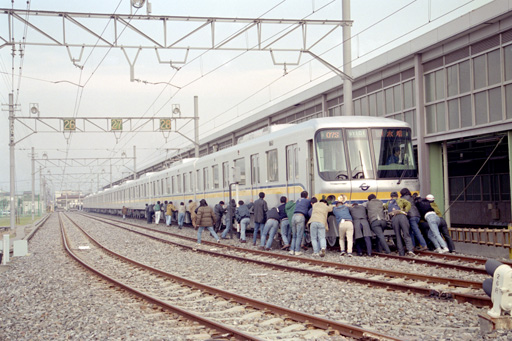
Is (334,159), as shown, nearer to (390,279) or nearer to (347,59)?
(347,59)

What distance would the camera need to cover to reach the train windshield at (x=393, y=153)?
15383 millimetres

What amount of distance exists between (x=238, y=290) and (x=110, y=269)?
18.5ft

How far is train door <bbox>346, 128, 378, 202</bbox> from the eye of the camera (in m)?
15.1

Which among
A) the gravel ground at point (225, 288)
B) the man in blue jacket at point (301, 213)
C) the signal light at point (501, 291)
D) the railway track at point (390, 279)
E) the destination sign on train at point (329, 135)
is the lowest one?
the gravel ground at point (225, 288)

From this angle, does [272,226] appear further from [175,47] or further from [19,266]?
[19,266]

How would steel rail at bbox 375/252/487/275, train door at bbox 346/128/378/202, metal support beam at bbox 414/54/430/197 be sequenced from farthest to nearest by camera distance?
metal support beam at bbox 414/54/430/197
train door at bbox 346/128/378/202
steel rail at bbox 375/252/487/275

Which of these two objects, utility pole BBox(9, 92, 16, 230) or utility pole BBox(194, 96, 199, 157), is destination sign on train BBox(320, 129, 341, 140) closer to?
utility pole BBox(194, 96, 199, 157)

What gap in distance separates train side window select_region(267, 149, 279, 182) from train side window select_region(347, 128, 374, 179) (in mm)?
3069

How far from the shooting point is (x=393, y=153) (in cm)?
1562

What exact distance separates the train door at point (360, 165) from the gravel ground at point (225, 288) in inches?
67.8

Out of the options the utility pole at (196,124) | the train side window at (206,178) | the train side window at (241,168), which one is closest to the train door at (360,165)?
the train side window at (241,168)

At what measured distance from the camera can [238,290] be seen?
10.4 metres

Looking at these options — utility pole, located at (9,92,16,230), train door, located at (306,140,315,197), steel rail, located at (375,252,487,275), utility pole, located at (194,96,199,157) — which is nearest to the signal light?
steel rail, located at (375,252,487,275)

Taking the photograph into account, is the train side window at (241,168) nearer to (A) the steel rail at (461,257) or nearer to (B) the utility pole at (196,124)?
(A) the steel rail at (461,257)
